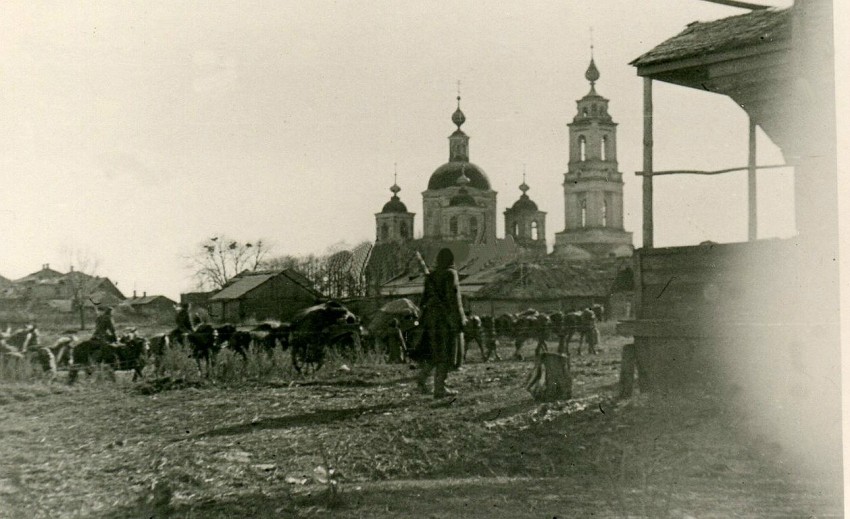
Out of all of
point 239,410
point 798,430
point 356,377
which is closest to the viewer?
point 798,430

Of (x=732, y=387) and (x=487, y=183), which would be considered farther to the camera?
→ (x=487, y=183)

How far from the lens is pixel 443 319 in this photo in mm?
11852

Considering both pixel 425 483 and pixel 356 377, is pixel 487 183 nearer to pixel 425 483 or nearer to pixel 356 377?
pixel 356 377

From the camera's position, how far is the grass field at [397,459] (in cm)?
620

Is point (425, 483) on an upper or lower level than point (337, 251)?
lower

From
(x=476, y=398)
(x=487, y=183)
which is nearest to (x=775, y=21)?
(x=476, y=398)

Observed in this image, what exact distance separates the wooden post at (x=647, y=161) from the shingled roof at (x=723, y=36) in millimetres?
456

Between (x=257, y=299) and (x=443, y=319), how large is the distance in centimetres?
3133

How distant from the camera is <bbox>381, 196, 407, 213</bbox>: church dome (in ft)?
372

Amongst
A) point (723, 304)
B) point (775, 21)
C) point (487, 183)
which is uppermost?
point (487, 183)

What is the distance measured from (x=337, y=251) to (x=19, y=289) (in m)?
67.0

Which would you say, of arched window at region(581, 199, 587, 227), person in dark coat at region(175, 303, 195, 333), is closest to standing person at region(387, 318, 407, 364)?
person in dark coat at region(175, 303, 195, 333)

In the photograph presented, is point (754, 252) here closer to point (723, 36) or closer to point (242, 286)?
point (723, 36)

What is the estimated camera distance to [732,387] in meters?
10.1
